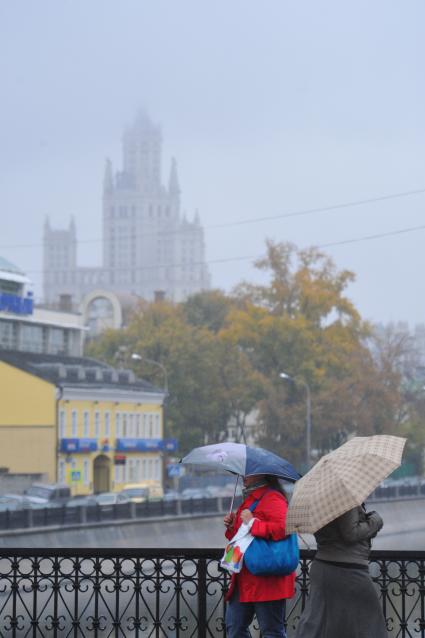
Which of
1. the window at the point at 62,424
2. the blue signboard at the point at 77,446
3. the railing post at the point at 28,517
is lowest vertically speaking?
the railing post at the point at 28,517

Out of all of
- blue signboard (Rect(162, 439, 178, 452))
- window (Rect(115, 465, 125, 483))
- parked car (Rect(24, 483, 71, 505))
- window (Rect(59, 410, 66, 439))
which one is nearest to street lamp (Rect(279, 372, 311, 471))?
blue signboard (Rect(162, 439, 178, 452))

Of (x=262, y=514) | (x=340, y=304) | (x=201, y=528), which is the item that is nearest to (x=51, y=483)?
(x=201, y=528)

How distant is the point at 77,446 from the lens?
7962cm

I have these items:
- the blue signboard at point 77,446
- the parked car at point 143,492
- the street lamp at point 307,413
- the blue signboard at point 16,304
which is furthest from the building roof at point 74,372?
the street lamp at point 307,413

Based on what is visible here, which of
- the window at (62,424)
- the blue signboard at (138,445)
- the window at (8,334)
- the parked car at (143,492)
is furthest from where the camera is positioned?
the window at (8,334)

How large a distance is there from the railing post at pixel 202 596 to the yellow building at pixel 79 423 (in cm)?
6334

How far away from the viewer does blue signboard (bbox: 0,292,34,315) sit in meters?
97.1

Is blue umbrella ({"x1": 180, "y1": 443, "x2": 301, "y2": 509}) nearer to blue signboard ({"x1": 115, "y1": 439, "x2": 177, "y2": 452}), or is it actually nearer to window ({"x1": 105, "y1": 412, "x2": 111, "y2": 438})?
blue signboard ({"x1": 115, "y1": 439, "x2": 177, "y2": 452})

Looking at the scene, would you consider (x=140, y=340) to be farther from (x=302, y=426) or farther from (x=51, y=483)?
(x=51, y=483)

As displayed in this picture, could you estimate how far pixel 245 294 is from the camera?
323 feet

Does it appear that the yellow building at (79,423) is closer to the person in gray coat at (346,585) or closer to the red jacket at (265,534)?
the red jacket at (265,534)

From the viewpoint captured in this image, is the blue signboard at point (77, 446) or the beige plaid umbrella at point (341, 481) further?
the blue signboard at point (77, 446)

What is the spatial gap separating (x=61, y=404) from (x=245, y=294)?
21.7 metres

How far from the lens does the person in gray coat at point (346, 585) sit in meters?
10.1
